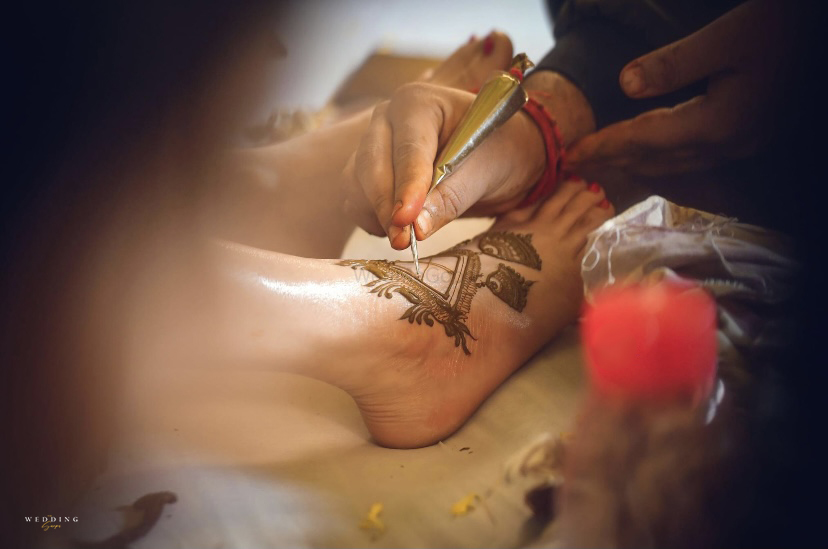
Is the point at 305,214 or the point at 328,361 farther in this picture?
the point at 305,214

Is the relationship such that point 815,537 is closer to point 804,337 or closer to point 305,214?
point 804,337

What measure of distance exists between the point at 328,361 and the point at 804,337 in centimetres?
32

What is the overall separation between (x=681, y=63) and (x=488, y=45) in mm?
222

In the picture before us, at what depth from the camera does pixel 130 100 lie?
0.34 m

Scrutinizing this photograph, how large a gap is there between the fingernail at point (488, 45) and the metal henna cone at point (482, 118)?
0.15 meters

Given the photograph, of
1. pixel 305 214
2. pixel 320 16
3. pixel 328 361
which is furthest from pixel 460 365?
pixel 320 16

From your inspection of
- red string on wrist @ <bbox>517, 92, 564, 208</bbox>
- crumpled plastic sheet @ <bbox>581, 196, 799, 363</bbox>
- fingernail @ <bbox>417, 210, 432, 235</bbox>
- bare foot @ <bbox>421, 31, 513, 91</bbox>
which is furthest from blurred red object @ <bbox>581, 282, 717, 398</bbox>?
bare foot @ <bbox>421, 31, 513, 91</bbox>

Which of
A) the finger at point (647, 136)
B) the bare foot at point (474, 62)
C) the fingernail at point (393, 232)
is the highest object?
the bare foot at point (474, 62)

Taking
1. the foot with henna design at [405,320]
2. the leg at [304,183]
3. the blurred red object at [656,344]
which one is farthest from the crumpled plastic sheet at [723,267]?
the leg at [304,183]

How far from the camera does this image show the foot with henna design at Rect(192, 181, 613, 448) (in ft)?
1.33

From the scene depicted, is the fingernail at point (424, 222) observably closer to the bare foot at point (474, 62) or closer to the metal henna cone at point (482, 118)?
the metal henna cone at point (482, 118)

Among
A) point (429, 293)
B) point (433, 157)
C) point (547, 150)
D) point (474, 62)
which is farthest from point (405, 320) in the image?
point (474, 62)

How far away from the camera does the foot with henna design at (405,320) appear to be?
1.33ft

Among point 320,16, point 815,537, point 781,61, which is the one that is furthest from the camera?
point 320,16
